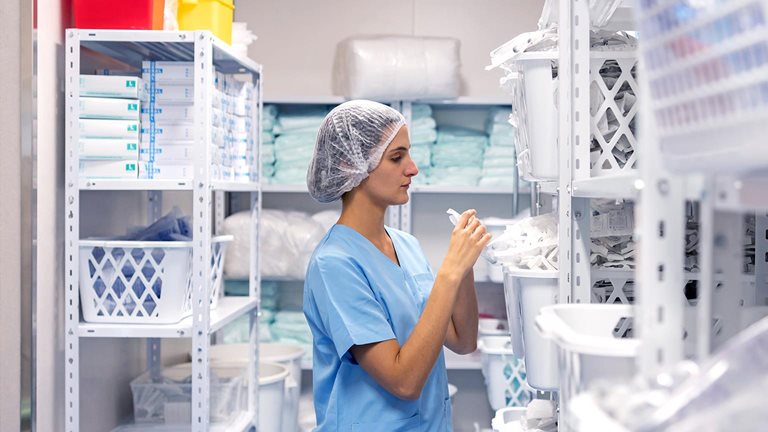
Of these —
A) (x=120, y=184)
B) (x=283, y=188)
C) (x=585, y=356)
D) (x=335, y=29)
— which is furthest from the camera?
(x=335, y=29)

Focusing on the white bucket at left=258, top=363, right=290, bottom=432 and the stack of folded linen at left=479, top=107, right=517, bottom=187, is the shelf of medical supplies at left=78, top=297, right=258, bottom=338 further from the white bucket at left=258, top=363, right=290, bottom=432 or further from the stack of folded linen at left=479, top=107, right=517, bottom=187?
the stack of folded linen at left=479, top=107, right=517, bottom=187

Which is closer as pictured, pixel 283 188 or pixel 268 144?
pixel 283 188

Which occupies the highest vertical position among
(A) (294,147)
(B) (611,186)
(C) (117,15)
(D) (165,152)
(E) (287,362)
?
(C) (117,15)

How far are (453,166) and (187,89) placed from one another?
1650 mm

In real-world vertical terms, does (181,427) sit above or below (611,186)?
below

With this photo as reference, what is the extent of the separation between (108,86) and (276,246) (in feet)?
4.65

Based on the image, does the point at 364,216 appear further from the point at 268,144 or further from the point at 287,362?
the point at 268,144

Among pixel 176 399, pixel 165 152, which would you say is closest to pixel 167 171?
pixel 165 152

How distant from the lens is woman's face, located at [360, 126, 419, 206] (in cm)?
207

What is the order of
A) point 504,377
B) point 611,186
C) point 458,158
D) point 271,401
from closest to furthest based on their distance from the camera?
point 611,186, point 271,401, point 504,377, point 458,158

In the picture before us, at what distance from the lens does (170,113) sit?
96.5 inches

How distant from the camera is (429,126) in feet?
12.2

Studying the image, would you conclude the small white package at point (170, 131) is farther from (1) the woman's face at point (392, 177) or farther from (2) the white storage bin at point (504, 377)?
(2) the white storage bin at point (504, 377)

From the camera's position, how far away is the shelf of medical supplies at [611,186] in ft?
3.26
